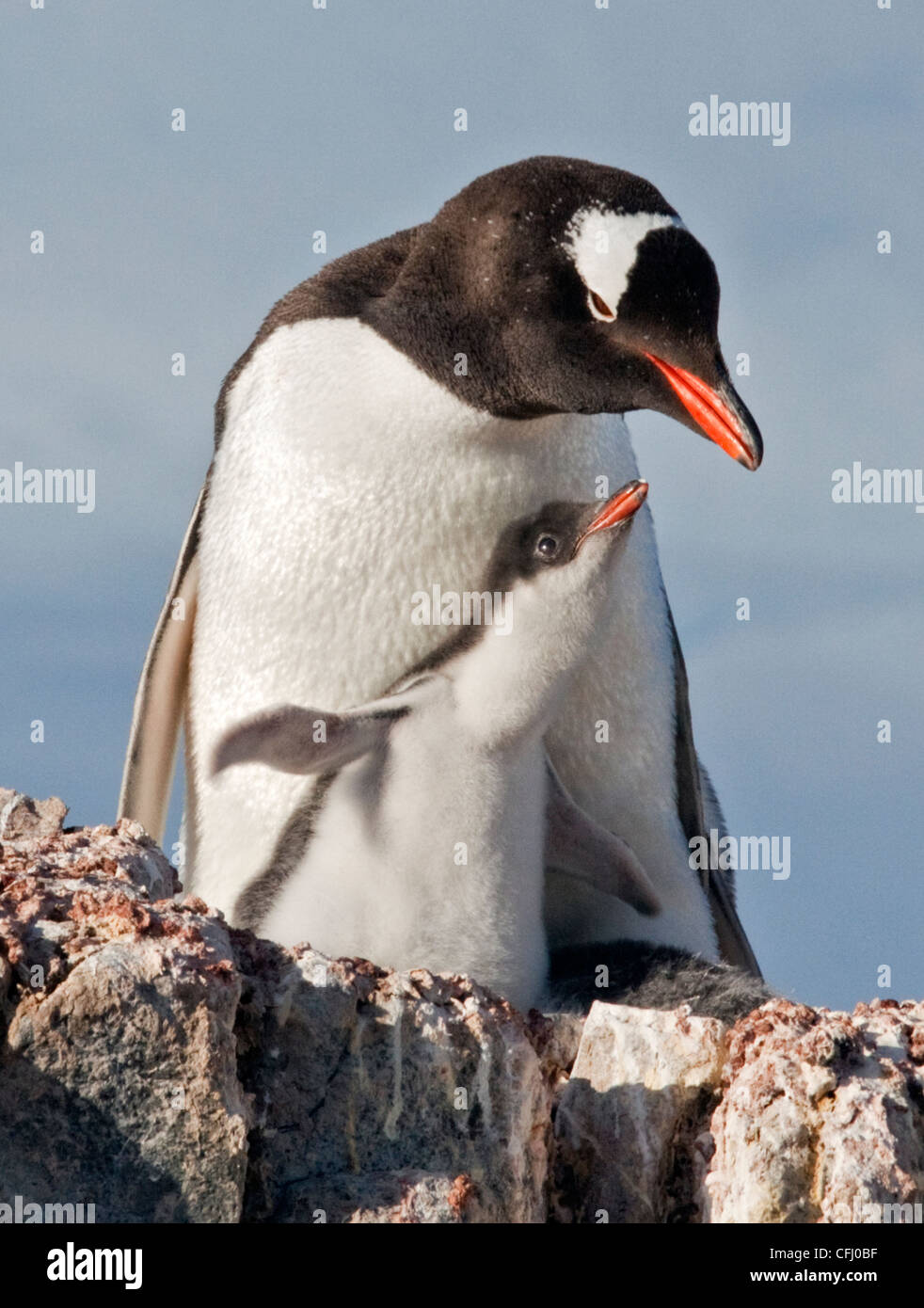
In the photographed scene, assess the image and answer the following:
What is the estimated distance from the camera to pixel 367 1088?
2.78 meters

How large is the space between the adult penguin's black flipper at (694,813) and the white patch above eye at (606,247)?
108 centimetres

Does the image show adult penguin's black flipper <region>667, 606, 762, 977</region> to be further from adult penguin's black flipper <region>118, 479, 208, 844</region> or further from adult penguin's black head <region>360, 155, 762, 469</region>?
adult penguin's black flipper <region>118, 479, 208, 844</region>

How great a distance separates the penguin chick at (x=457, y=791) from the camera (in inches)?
146

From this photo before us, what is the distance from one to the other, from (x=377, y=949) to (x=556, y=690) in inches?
27.7

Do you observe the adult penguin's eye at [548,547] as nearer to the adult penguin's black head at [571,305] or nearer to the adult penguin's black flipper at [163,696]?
the adult penguin's black head at [571,305]

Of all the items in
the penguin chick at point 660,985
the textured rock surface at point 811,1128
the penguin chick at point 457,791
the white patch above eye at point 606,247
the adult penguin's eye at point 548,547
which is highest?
the white patch above eye at point 606,247

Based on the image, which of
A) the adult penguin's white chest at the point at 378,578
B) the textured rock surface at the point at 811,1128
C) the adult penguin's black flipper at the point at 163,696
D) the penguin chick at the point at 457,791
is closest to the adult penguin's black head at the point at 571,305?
the adult penguin's white chest at the point at 378,578

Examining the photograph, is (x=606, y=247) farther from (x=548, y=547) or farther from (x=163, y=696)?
(x=163, y=696)

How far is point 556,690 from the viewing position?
3949mm

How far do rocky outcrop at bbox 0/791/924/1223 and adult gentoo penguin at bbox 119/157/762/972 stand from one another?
0.97 m

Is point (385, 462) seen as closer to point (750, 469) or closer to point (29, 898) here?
point (750, 469)

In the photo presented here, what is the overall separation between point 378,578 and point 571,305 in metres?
0.77


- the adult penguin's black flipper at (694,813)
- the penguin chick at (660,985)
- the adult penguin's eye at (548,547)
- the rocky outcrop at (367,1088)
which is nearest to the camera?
the rocky outcrop at (367,1088)

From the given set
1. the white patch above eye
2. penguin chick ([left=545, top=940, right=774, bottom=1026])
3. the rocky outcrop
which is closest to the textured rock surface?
the rocky outcrop
